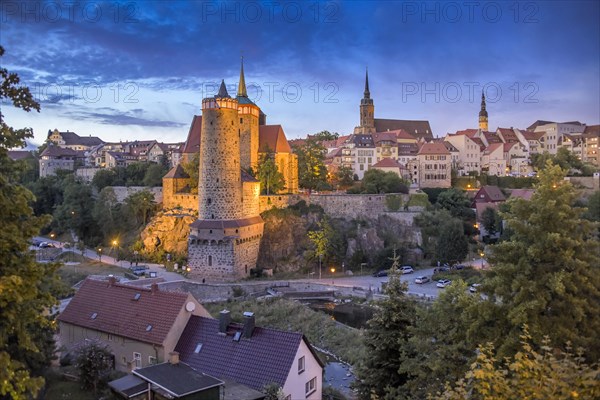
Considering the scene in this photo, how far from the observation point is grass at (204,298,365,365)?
2956 centimetres

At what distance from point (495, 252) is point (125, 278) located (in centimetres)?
3027

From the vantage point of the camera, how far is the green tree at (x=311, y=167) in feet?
188

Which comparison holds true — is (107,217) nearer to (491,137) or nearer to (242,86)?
(242,86)

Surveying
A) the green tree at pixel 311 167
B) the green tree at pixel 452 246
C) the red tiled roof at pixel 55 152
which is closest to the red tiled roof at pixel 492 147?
the green tree at pixel 311 167

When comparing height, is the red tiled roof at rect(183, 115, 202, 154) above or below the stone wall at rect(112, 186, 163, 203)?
above

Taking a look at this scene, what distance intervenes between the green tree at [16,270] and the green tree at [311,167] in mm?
48277

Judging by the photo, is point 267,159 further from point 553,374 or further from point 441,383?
point 553,374

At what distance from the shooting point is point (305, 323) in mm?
33375

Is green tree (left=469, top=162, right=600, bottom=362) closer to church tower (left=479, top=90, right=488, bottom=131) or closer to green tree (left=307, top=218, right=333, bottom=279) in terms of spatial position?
green tree (left=307, top=218, right=333, bottom=279)

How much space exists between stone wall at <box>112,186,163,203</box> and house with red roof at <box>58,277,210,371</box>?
3102cm

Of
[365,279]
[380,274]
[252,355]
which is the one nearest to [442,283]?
[380,274]

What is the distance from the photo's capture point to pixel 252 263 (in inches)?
1766

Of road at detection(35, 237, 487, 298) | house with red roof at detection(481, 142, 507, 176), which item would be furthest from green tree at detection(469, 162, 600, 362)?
house with red roof at detection(481, 142, 507, 176)

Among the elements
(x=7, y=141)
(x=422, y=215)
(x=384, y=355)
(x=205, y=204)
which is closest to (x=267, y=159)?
(x=205, y=204)
